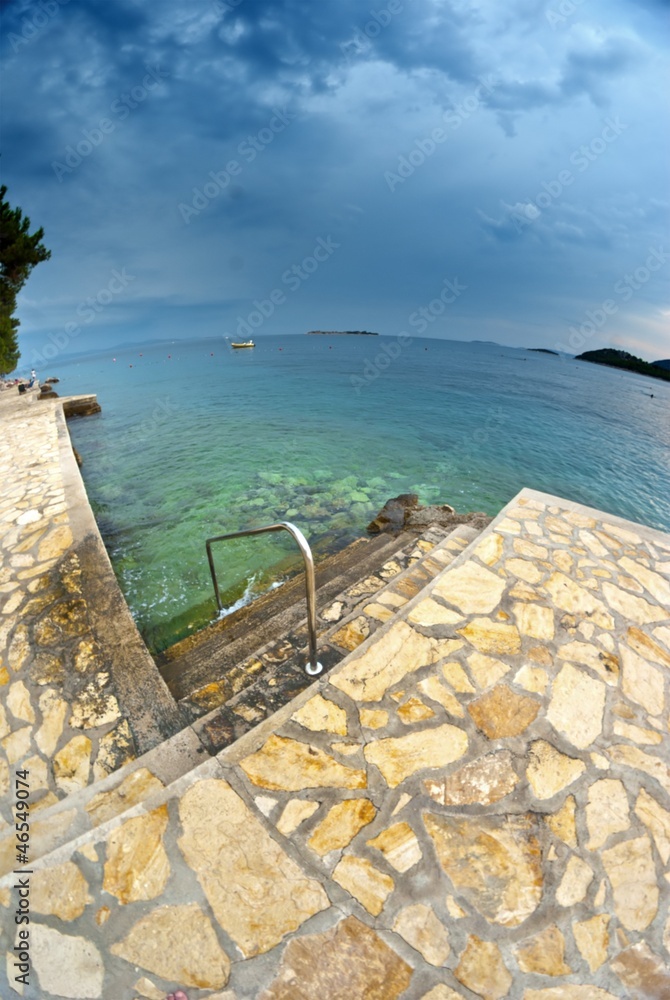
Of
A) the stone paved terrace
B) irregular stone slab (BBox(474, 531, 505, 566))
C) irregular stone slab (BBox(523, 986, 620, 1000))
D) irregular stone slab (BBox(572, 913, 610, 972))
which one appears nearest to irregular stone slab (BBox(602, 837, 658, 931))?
the stone paved terrace

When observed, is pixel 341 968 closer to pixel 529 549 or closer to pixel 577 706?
pixel 577 706

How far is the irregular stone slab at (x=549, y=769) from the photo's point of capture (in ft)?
7.23

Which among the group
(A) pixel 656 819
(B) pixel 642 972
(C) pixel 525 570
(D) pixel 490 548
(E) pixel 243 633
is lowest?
(E) pixel 243 633

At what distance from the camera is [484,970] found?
165 cm

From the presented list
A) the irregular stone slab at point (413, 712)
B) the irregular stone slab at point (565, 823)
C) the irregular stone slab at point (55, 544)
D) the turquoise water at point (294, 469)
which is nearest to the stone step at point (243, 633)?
the turquoise water at point (294, 469)

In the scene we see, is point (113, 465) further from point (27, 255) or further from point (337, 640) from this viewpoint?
point (27, 255)

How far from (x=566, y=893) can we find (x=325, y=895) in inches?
47.3

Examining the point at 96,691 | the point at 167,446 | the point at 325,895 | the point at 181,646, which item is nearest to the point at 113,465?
the point at 167,446

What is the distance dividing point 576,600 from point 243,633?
360 cm

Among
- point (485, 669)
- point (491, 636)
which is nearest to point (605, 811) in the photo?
point (485, 669)

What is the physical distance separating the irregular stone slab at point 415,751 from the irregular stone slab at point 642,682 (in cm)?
144

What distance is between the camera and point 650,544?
448 cm

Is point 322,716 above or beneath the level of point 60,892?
above

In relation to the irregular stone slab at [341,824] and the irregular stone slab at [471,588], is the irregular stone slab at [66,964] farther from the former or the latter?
the irregular stone slab at [471,588]
